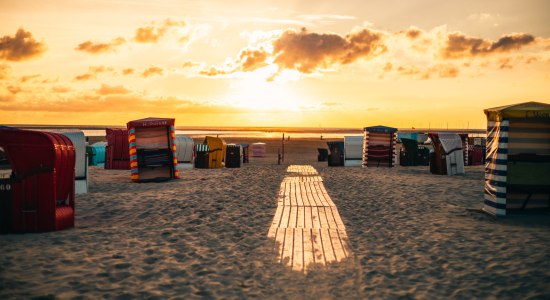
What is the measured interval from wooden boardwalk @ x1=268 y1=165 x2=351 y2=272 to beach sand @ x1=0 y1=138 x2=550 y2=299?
0.82ft

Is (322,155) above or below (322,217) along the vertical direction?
above

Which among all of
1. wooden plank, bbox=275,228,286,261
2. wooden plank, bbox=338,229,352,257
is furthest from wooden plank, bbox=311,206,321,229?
wooden plank, bbox=275,228,286,261

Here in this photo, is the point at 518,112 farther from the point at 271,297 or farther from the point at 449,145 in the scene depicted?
the point at 449,145

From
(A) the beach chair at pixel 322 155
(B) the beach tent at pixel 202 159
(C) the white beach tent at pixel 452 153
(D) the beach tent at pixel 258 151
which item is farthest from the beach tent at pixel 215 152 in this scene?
(D) the beach tent at pixel 258 151

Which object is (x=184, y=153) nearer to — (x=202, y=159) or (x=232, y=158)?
(x=202, y=159)

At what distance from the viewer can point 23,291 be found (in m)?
5.86

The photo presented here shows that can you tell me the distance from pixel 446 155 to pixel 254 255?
17.9 m

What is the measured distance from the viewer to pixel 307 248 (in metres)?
8.40

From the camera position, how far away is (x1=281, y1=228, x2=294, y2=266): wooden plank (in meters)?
7.65

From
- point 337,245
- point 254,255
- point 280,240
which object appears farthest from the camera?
point 280,240

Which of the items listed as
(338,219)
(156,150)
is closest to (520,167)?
(338,219)

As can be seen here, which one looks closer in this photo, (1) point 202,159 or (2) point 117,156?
(2) point 117,156

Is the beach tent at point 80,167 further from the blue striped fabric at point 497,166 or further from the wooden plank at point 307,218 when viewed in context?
the blue striped fabric at point 497,166

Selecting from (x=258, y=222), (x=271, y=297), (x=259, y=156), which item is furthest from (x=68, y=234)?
(x=259, y=156)
